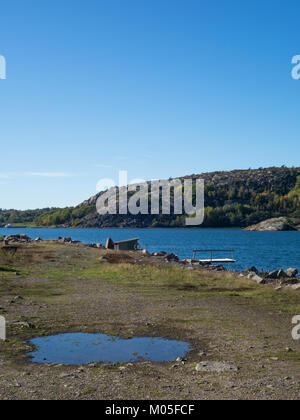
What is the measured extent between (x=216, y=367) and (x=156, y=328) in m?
4.50

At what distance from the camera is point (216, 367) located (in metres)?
10.2

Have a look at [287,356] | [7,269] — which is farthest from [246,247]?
[287,356]

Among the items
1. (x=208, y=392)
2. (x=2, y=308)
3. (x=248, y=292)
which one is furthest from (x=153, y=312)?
(x=208, y=392)

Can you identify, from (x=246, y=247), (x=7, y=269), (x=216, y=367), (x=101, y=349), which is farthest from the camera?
(x=246, y=247)

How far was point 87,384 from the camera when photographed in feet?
29.6

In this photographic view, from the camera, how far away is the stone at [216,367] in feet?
33.0

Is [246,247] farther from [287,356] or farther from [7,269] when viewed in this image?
[287,356]

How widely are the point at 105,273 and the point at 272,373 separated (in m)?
21.4

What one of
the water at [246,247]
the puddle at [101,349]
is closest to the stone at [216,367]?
the puddle at [101,349]

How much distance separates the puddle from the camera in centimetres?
1116

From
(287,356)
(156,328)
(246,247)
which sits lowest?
(246,247)

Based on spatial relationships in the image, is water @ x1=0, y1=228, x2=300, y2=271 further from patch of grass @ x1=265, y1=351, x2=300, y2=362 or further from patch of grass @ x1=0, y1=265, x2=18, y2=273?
patch of grass @ x1=265, y1=351, x2=300, y2=362

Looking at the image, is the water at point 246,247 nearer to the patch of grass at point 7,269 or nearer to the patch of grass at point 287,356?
the patch of grass at point 7,269

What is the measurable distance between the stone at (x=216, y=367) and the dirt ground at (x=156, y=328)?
0.15m
